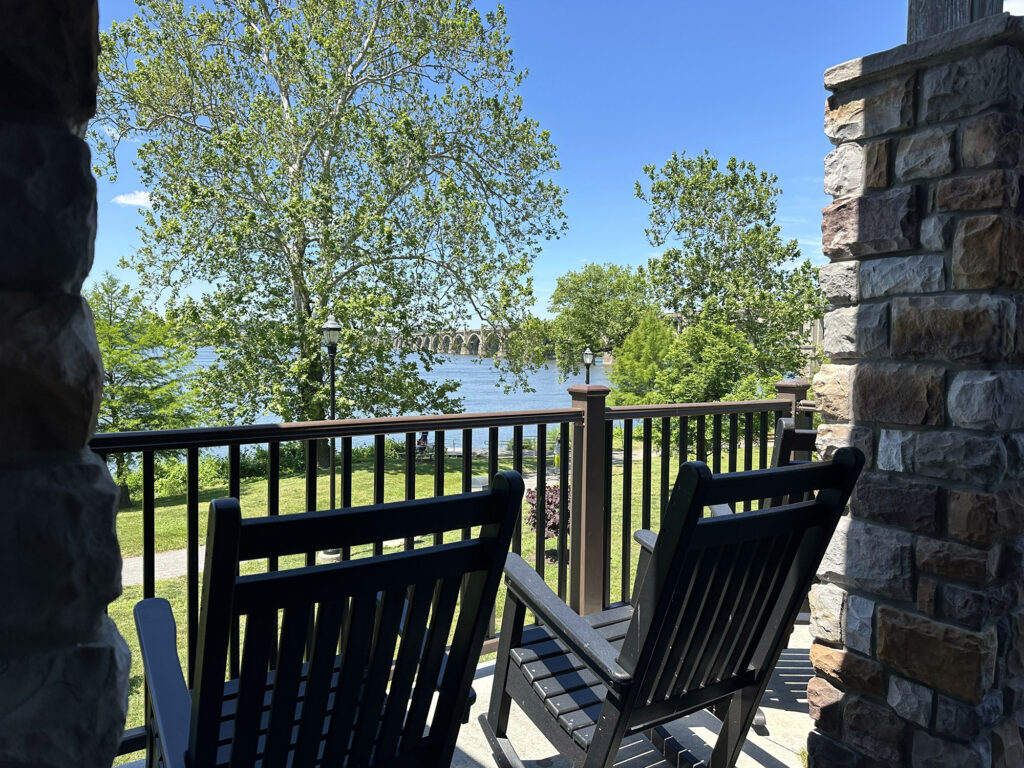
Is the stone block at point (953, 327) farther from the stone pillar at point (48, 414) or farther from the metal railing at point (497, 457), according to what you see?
the stone pillar at point (48, 414)

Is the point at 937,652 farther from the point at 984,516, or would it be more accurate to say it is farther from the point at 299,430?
the point at 299,430

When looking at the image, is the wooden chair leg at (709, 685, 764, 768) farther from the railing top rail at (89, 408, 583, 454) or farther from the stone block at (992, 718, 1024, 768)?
the railing top rail at (89, 408, 583, 454)

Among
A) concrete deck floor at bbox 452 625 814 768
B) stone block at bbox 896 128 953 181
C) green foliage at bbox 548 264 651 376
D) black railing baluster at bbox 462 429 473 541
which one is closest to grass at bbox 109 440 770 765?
black railing baluster at bbox 462 429 473 541

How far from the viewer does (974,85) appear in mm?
1655

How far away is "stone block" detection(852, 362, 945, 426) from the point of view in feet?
5.68

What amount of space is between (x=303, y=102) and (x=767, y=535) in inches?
557

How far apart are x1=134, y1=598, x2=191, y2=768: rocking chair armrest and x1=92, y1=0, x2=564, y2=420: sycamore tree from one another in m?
12.0

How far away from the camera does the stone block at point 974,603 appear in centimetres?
168

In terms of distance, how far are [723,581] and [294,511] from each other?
12.0 m

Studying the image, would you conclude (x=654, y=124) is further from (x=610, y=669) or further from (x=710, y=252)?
(x=610, y=669)

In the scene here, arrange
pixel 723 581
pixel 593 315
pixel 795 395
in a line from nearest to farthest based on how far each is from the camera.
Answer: pixel 723 581 → pixel 795 395 → pixel 593 315

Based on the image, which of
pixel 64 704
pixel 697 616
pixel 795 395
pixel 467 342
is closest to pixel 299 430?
pixel 697 616

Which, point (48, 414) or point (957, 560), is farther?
point (957, 560)

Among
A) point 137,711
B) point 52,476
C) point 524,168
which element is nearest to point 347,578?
point 52,476
